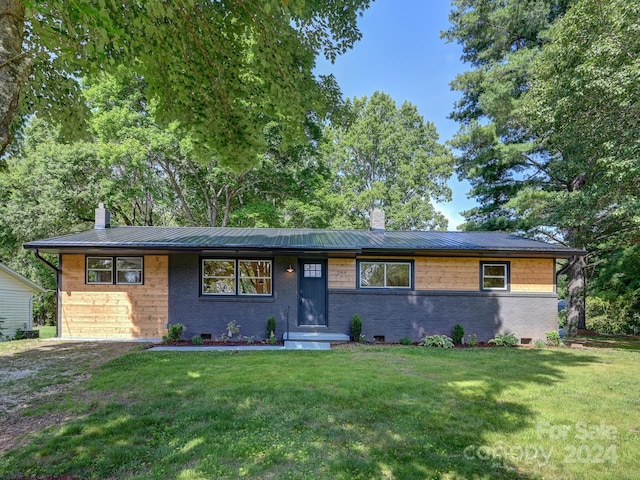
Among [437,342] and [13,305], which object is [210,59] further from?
[13,305]

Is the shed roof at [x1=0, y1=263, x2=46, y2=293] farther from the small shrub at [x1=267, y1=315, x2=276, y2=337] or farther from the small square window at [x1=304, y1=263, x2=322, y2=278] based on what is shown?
the small square window at [x1=304, y1=263, x2=322, y2=278]

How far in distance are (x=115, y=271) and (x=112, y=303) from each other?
0.95 metres

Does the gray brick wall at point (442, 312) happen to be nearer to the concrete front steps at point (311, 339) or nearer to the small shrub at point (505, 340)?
the small shrub at point (505, 340)

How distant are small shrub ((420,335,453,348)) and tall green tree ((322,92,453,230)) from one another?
45.2 feet

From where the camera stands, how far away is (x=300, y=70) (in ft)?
15.7

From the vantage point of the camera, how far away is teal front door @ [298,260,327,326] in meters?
10.0

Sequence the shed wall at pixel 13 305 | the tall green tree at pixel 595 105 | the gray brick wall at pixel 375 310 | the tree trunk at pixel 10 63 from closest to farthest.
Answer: the tree trunk at pixel 10 63 → the tall green tree at pixel 595 105 → the gray brick wall at pixel 375 310 → the shed wall at pixel 13 305

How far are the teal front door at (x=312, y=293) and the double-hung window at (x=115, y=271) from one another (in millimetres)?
4863

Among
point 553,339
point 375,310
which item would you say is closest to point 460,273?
point 375,310

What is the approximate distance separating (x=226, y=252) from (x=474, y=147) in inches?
479

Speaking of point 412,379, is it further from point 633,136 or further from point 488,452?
point 633,136

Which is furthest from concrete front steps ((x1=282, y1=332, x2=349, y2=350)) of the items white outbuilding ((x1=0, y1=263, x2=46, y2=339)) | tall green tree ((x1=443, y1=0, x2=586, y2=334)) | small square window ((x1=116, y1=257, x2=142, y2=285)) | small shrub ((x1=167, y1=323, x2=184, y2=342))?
white outbuilding ((x1=0, y1=263, x2=46, y2=339))

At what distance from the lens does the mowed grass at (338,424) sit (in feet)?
9.69

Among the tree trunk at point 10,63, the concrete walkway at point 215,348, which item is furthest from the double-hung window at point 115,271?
Result: the tree trunk at point 10,63
